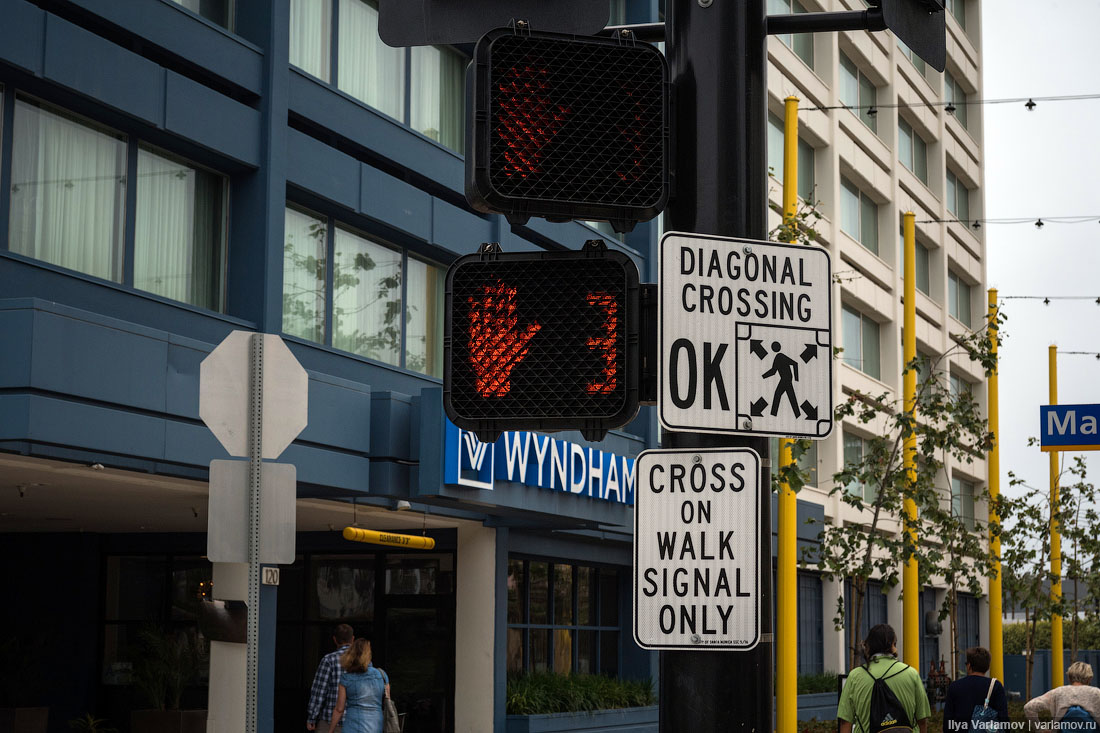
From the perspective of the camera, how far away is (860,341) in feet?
140

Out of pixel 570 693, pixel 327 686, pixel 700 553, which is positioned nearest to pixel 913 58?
pixel 570 693

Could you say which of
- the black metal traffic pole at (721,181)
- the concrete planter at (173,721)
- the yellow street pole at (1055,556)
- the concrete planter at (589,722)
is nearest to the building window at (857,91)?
the yellow street pole at (1055,556)

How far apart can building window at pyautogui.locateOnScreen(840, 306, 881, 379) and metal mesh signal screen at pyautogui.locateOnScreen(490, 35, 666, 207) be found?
122 ft

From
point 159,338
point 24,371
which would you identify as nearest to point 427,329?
point 159,338

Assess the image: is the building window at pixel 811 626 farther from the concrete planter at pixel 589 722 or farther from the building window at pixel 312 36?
the building window at pixel 312 36

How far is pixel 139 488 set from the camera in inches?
697

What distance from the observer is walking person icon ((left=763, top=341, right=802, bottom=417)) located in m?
3.95

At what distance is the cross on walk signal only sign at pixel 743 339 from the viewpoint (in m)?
3.88

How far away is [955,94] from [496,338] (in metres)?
55.3

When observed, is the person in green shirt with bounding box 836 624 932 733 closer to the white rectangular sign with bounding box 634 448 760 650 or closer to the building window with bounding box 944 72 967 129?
the white rectangular sign with bounding box 634 448 760 650

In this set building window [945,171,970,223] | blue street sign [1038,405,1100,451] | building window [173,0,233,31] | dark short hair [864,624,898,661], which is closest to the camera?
dark short hair [864,624,898,661]

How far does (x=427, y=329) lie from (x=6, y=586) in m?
8.61

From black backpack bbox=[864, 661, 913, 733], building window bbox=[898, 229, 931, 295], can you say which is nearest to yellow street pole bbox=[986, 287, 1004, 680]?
building window bbox=[898, 229, 931, 295]

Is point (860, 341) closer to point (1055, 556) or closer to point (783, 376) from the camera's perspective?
point (1055, 556)
